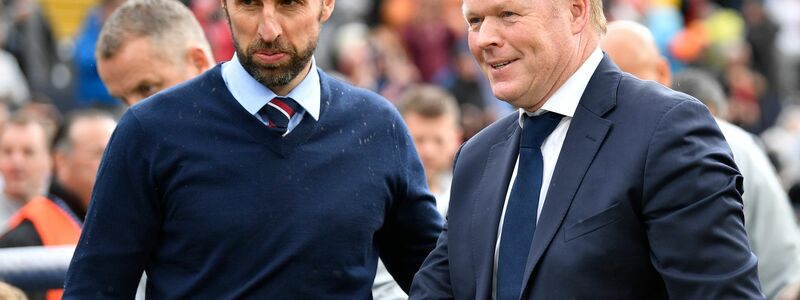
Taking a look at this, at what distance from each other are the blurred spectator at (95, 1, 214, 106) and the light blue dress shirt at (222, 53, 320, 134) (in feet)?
2.91

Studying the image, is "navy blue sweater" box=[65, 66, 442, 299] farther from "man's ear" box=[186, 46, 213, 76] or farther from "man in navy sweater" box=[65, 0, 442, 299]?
"man's ear" box=[186, 46, 213, 76]

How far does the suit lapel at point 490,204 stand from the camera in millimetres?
3392

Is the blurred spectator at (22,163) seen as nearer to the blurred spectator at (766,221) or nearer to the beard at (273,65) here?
the blurred spectator at (766,221)

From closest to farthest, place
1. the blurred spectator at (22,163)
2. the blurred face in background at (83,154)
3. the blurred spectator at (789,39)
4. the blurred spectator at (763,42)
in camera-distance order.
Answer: the blurred face in background at (83,154) < the blurred spectator at (22,163) < the blurred spectator at (763,42) < the blurred spectator at (789,39)

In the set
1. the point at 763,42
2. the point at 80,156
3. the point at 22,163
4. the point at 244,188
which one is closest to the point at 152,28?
the point at 244,188

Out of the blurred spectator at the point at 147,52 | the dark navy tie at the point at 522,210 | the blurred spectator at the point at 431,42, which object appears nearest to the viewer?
the dark navy tie at the point at 522,210

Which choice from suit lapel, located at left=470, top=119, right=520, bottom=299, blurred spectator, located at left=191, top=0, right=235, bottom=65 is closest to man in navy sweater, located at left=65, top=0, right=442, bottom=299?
suit lapel, located at left=470, top=119, right=520, bottom=299

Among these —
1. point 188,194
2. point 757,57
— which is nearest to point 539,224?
point 188,194

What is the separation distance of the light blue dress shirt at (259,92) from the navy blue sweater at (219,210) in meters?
0.03

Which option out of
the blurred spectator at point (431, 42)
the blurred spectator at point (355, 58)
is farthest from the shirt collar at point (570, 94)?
the blurred spectator at point (431, 42)

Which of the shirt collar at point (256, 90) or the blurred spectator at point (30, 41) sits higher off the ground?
the shirt collar at point (256, 90)

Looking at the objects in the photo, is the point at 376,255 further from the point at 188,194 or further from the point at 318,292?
the point at 188,194

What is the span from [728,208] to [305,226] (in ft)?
4.00

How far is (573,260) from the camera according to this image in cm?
311
